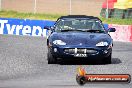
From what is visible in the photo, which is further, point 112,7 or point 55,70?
point 112,7

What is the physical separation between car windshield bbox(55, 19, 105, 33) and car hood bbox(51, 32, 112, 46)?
1.92 ft

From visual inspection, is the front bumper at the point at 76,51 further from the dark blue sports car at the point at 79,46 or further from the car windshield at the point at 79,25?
the car windshield at the point at 79,25

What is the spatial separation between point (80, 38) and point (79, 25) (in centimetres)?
145

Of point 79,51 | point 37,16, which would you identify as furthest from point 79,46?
point 37,16

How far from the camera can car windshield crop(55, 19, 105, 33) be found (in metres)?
17.4

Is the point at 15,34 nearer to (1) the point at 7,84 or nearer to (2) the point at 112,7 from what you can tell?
(2) the point at 112,7

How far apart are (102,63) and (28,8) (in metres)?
30.4

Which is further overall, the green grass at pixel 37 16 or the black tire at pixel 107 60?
the green grass at pixel 37 16

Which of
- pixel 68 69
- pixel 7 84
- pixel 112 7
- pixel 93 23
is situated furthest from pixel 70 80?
pixel 112 7

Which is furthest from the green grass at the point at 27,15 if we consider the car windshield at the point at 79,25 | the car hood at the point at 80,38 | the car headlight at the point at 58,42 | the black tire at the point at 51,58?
the car headlight at the point at 58,42

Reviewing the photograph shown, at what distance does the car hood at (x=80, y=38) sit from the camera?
52.8ft

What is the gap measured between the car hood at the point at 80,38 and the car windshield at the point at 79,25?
0.58 meters

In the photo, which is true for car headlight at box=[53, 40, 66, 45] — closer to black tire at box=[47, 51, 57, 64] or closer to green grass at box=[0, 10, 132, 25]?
black tire at box=[47, 51, 57, 64]

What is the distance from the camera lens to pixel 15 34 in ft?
112
